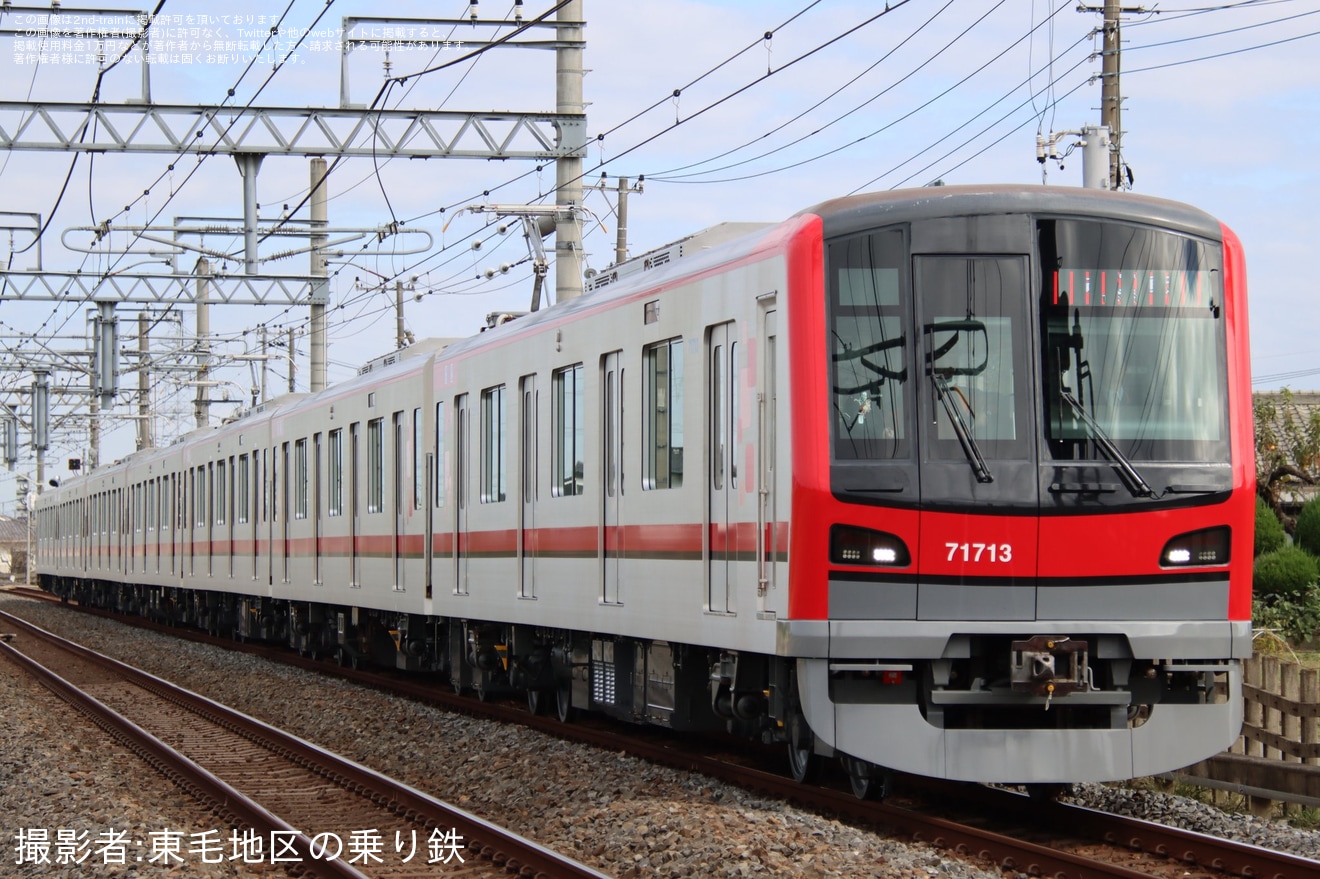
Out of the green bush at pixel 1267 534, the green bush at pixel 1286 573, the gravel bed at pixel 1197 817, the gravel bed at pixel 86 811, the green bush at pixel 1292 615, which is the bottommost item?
the gravel bed at pixel 86 811

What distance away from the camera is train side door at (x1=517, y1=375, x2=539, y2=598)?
13211mm

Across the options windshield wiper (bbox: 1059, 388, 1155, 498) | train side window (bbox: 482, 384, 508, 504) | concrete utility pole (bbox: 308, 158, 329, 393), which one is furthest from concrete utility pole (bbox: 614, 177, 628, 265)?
windshield wiper (bbox: 1059, 388, 1155, 498)

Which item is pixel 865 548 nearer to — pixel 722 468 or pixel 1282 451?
pixel 722 468

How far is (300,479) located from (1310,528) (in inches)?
478

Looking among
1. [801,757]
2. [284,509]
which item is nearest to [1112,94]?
[801,757]

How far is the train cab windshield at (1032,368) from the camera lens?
8523mm

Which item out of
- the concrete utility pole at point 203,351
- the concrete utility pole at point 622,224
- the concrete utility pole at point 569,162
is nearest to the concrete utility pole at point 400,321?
the concrete utility pole at point 203,351

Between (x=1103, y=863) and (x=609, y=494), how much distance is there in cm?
490

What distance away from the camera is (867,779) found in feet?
29.6

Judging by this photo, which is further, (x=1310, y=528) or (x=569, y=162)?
(x=1310, y=528)

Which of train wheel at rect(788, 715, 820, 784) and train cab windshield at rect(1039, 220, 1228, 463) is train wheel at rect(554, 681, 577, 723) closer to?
train wheel at rect(788, 715, 820, 784)

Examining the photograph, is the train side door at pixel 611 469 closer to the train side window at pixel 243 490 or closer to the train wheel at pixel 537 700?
the train wheel at pixel 537 700

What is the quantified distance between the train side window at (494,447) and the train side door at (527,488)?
0.42m

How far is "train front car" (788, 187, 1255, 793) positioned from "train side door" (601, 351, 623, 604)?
113 inches
